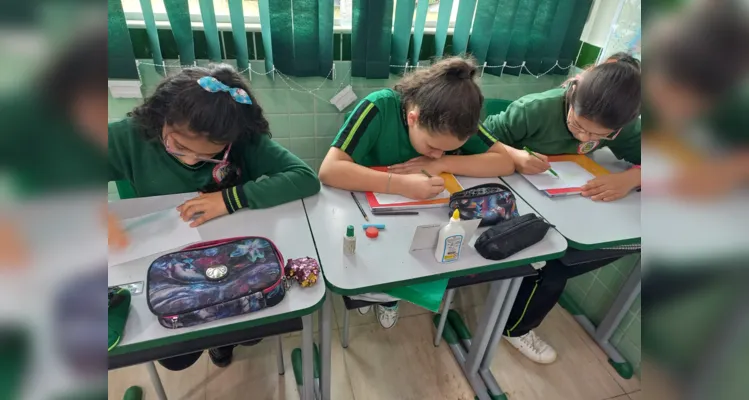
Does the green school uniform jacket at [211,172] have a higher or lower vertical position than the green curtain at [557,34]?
lower

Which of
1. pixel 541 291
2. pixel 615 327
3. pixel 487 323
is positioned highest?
pixel 541 291

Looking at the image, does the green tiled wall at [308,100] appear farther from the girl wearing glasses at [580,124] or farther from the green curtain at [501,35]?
the girl wearing glasses at [580,124]

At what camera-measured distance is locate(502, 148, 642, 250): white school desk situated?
1.15 m

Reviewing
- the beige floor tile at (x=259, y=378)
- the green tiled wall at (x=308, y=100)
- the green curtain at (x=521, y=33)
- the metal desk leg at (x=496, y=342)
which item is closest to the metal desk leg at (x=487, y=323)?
the metal desk leg at (x=496, y=342)

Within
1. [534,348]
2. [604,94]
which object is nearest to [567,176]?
[604,94]

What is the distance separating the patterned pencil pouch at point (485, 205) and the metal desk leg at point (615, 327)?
86 centimetres

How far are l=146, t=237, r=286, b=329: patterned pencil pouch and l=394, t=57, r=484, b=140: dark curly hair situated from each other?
62 centimetres

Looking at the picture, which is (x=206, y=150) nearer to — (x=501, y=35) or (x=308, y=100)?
(x=308, y=100)

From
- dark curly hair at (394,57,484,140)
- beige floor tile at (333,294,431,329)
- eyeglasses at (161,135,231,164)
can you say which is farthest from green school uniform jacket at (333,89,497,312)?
beige floor tile at (333,294,431,329)

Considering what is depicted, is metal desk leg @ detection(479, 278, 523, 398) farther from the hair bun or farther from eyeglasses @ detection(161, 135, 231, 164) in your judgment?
eyeglasses @ detection(161, 135, 231, 164)

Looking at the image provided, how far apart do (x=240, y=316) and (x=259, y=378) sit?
88cm

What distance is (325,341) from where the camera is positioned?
1.16 m

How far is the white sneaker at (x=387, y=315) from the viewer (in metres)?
1.71

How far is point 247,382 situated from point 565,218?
123cm
